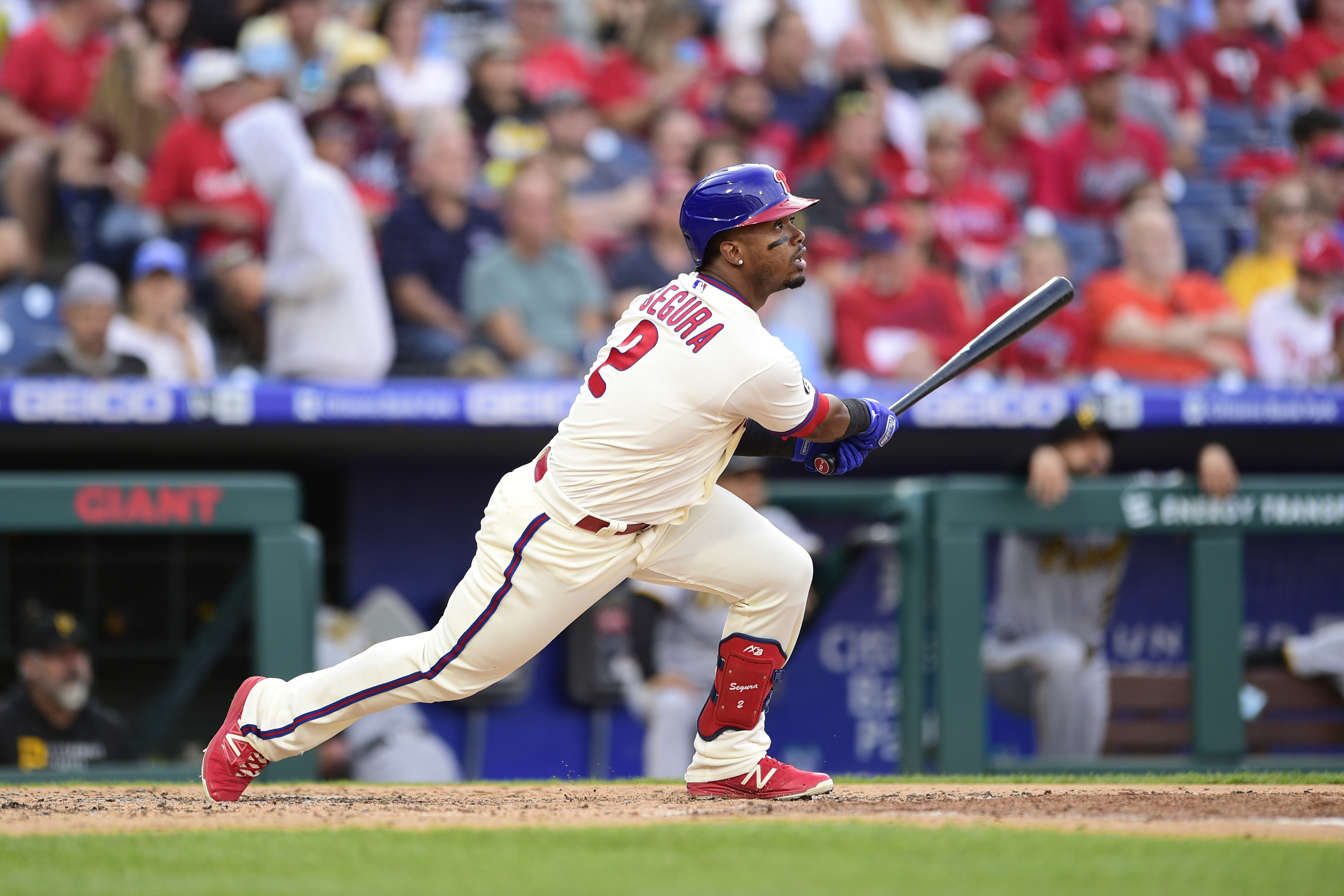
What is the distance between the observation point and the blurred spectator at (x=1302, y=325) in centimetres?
739

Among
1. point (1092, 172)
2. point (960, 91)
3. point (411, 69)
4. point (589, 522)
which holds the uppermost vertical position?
point (960, 91)

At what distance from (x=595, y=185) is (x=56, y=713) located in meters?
3.82

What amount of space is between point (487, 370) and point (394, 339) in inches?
23.5

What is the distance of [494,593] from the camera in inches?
146

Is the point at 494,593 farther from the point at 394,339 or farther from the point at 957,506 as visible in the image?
the point at 394,339

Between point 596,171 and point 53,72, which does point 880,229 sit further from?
point 53,72

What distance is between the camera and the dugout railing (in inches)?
207

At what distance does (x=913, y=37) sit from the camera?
9695 mm

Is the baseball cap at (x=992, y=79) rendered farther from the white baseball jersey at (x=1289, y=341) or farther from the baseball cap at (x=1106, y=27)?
the white baseball jersey at (x=1289, y=341)

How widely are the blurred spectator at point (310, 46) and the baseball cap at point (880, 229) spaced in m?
2.63

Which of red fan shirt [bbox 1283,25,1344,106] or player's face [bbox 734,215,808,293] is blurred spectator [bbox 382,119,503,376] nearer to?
player's face [bbox 734,215,808,293]

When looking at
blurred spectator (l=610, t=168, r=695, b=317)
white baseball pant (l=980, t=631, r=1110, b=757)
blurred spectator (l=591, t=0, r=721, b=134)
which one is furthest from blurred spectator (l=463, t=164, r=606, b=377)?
white baseball pant (l=980, t=631, r=1110, b=757)

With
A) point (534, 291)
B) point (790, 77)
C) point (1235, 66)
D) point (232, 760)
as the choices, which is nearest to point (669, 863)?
point (232, 760)

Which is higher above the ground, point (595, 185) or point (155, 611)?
point (595, 185)
